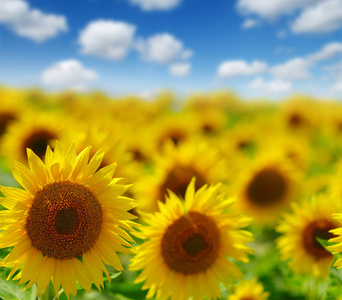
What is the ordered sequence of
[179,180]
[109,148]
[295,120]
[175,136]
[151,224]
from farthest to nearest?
[295,120] → [175,136] → [179,180] → [109,148] → [151,224]

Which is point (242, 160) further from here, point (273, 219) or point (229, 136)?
point (229, 136)

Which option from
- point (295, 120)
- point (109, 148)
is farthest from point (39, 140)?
point (295, 120)

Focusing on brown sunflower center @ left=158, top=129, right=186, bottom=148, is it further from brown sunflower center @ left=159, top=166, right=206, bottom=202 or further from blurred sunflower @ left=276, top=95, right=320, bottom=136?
blurred sunflower @ left=276, top=95, right=320, bottom=136

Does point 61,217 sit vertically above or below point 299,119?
below

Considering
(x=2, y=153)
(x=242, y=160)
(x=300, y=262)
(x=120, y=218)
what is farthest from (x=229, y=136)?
(x=120, y=218)

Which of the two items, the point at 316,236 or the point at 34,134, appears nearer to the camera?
the point at 316,236

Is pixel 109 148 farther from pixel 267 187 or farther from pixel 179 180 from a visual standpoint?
pixel 267 187

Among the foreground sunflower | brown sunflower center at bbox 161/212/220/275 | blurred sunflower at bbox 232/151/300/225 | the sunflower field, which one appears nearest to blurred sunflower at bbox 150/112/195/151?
the sunflower field
